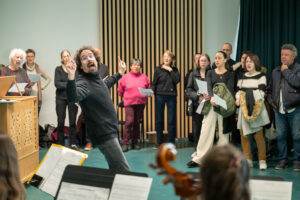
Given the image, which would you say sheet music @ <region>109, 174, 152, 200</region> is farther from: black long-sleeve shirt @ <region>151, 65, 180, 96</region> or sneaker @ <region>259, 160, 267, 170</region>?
black long-sleeve shirt @ <region>151, 65, 180, 96</region>

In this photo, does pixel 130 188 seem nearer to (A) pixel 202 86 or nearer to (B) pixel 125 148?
(A) pixel 202 86

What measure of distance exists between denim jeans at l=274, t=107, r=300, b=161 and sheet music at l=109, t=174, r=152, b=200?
3.62 m

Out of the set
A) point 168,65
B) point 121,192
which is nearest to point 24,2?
point 168,65

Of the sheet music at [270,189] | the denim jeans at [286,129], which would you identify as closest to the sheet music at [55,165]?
the sheet music at [270,189]

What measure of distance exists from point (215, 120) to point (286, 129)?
0.93 metres

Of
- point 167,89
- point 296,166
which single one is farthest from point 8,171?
point 167,89

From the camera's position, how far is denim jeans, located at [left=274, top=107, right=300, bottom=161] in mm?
5012

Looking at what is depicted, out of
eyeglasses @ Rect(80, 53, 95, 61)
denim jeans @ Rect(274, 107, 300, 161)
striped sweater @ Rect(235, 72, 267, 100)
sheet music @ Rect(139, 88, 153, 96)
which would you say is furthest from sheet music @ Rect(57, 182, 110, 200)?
sheet music @ Rect(139, 88, 153, 96)

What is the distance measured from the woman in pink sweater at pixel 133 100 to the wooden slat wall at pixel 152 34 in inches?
36.3

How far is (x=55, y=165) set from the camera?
2.58 metres

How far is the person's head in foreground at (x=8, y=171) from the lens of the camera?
5.07 feet

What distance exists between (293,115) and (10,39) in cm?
515

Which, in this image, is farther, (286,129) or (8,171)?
(286,129)

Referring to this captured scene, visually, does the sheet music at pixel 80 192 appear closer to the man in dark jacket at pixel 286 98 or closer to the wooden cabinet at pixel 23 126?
the wooden cabinet at pixel 23 126
